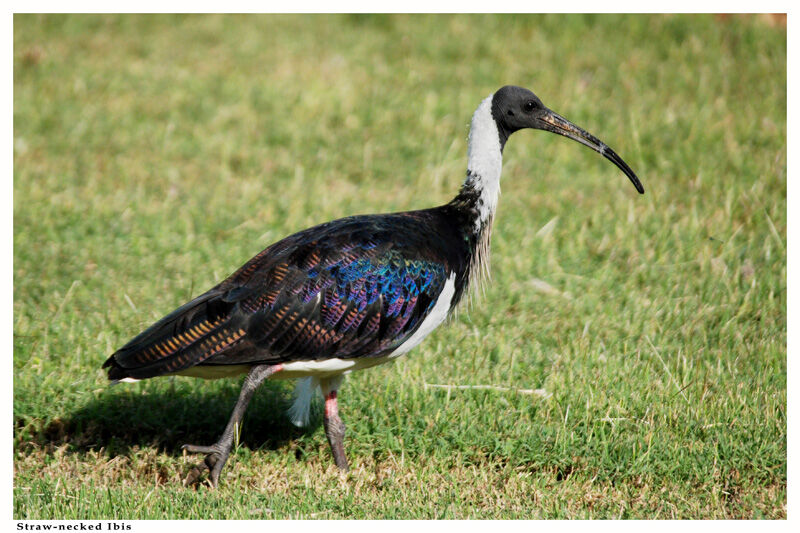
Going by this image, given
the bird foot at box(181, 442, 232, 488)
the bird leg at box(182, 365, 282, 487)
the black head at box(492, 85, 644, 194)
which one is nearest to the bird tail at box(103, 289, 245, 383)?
the bird leg at box(182, 365, 282, 487)

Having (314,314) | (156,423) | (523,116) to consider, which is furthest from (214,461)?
(523,116)

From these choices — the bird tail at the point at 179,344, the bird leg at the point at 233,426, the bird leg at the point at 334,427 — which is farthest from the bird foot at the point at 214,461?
the bird leg at the point at 334,427

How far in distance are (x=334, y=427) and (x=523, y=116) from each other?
6.81 feet

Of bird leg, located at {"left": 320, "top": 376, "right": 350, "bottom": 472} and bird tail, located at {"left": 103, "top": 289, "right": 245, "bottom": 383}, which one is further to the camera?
bird leg, located at {"left": 320, "top": 376, "right": 350, "bottom": 472}

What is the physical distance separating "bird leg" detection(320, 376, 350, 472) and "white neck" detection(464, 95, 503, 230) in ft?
4.05

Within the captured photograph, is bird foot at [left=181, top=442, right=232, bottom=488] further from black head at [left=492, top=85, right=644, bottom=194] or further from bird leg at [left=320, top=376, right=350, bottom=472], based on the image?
black head at [left=492, top=85, right=644, bottom=194]

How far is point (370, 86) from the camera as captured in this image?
1020 cm

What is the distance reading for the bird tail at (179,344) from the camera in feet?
16.4

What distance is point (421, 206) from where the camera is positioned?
846 centimetres

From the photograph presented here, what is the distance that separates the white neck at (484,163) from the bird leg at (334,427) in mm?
1235

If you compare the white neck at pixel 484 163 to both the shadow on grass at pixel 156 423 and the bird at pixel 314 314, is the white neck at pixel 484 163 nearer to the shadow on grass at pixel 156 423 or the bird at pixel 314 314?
the bird at pixel 314 314

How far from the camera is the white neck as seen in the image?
18.4 ft

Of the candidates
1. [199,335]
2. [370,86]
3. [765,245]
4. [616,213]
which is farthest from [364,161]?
[199,335]

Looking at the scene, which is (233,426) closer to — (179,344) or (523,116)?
(179,344)
